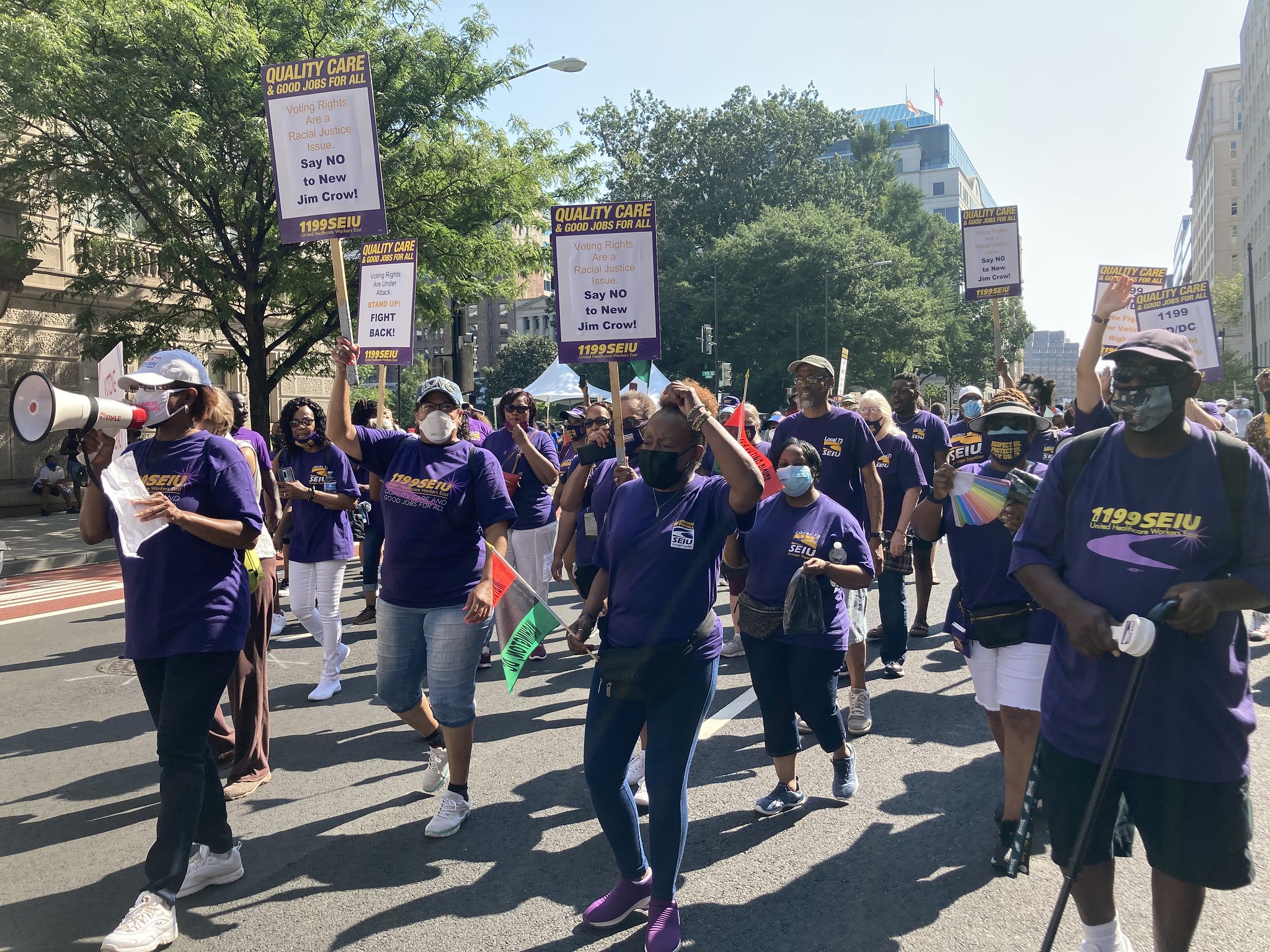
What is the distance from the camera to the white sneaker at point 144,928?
3.24 m

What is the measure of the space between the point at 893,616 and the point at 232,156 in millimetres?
13930

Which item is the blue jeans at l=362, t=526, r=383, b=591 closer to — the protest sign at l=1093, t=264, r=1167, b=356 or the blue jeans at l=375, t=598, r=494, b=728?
the blue jeans at l=375, t=598, r=494, b=728

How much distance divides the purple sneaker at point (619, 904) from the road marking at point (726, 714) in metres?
1.90

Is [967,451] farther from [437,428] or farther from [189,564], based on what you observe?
[189,564]

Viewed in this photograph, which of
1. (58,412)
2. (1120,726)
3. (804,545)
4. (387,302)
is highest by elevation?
(387,302)

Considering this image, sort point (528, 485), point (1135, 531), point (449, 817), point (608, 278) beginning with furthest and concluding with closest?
point (528, 485) → point (608, 278) → point (449, 817) → point (1135, 531)

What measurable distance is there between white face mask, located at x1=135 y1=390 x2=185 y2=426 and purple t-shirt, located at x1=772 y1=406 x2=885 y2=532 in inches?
132

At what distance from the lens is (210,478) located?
142 inches

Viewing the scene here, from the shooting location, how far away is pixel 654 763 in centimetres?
335

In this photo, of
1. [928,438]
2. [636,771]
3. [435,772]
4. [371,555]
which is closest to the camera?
[435,772]

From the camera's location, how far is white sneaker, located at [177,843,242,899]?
3.74 m

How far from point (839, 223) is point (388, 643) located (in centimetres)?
4372

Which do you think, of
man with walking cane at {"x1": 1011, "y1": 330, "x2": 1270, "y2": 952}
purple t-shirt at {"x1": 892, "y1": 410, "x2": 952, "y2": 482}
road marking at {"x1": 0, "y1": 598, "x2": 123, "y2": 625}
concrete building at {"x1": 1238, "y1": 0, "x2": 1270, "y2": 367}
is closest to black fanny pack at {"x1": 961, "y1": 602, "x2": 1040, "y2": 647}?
man with walking cane at {"x1": 1011, "y1": 330, "x2": 1270, "y2": 952}

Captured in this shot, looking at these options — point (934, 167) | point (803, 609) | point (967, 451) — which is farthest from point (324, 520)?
point (934, 167)
